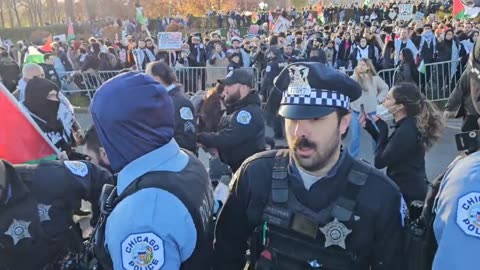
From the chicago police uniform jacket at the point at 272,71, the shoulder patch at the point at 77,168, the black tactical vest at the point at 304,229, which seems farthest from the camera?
the chicago police uniform jacket at the point at 272,71

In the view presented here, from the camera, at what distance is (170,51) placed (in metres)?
16.0

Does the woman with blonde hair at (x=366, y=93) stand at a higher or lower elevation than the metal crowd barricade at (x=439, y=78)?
higher

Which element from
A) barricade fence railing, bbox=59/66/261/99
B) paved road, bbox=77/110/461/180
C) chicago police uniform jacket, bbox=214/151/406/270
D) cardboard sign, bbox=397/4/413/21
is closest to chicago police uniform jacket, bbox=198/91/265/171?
chicago police uniform jacket, bbox=214/151/406/270

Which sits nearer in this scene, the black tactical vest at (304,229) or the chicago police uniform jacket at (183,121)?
the black tactical vest at (304,229)

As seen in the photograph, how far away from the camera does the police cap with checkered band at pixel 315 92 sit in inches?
95.0

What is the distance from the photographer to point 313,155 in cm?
239

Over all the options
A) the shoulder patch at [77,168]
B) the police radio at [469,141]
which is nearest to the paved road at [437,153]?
the shoulder patch at [77,168]

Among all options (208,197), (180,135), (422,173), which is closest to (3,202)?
(208,197)

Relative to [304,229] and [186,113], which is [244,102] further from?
[304,229]

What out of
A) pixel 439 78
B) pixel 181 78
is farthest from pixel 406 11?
pixel 181 78

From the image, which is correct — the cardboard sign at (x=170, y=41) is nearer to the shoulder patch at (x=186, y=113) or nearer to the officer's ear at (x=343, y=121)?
the shoulder patch at (x=186, y=113)

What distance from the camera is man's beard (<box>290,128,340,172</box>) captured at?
2388 mm

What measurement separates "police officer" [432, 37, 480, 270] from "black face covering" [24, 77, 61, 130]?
4.22 meters

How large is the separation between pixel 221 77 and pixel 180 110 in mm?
8651
